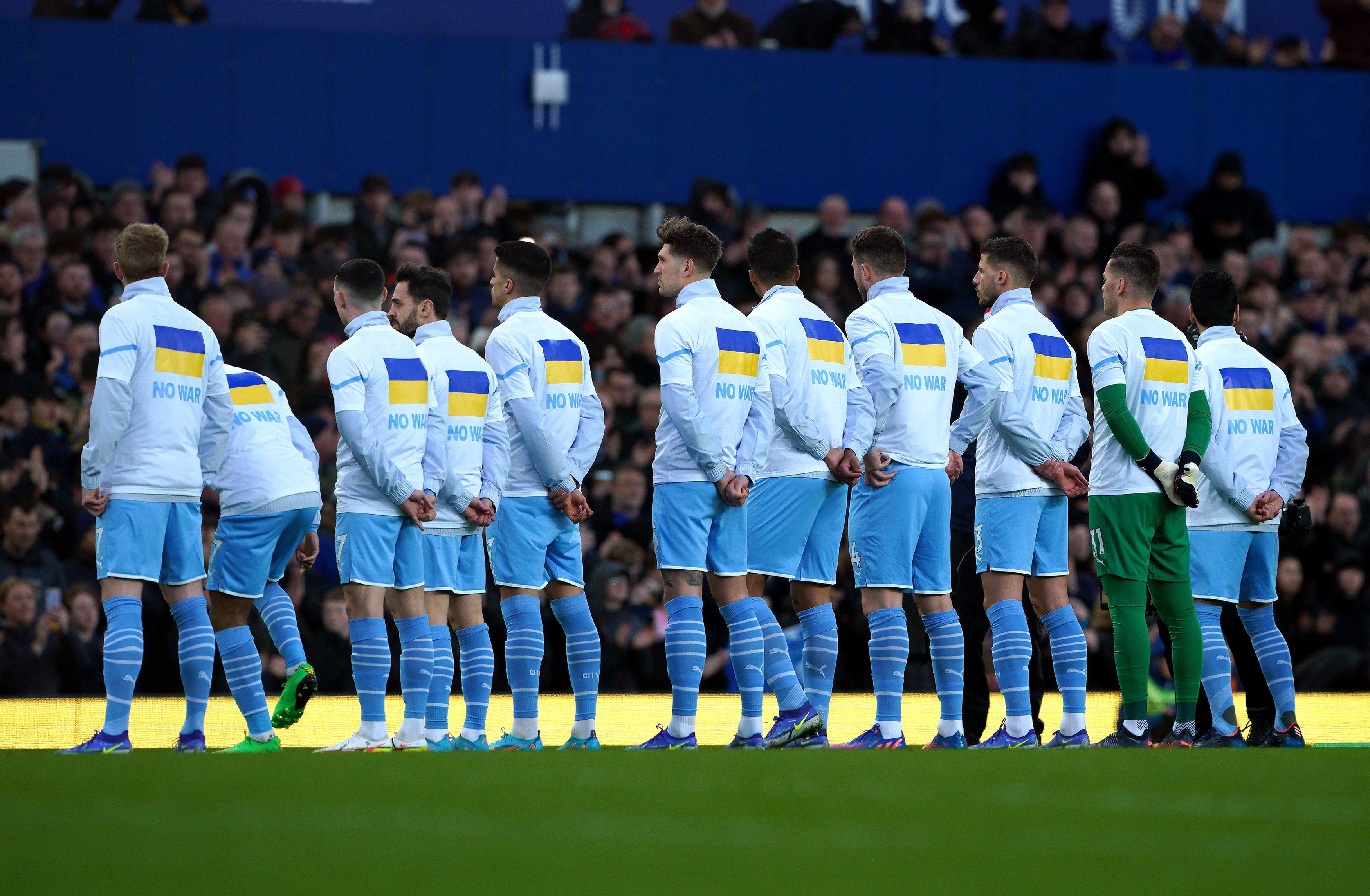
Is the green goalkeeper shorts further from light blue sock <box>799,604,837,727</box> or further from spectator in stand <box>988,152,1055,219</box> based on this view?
spectator in stand <box>988,152,1055,219</box>

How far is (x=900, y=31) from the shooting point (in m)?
17.5

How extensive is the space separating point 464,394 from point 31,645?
4081 mm

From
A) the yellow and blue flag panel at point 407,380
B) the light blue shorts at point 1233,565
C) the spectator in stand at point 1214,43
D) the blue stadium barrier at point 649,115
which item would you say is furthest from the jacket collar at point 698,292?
the spectator in stand at point 1214,43

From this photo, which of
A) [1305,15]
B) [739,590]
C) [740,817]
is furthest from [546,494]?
[1305,15]

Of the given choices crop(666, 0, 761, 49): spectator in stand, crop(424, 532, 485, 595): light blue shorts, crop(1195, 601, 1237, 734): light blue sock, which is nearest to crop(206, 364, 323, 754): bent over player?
crop(424, 532, 485, 595): light blue shorts

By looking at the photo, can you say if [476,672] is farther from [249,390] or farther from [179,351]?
[179,351]

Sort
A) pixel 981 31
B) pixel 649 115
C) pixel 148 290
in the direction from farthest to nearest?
1. pixel 981 31
2. pixel 649 115
3. pixel 148 290

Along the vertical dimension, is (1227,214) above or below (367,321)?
above

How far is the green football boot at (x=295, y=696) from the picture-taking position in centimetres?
795

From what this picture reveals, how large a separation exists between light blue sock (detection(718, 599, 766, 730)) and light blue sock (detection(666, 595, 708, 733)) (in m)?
0.14

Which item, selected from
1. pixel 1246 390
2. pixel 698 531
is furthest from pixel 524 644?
pixel 1246 390

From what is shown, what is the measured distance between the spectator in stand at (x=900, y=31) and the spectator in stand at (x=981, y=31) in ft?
0.85

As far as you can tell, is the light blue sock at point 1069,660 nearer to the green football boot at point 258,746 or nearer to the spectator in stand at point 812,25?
the green football boot at point 258,746

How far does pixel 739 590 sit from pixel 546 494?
1.03 m
